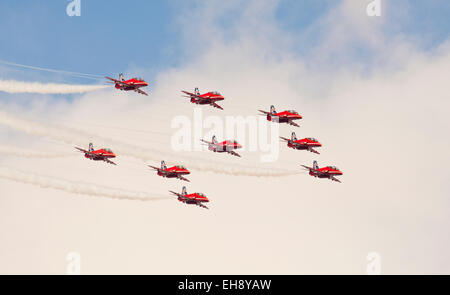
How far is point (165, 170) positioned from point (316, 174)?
3344 centimetres

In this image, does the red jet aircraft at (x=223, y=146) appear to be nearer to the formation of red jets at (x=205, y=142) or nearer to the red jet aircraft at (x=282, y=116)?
the formation of red jets at (x=205, y=142)

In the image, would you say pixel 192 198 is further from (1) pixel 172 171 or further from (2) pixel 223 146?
(2) pixel 223 146

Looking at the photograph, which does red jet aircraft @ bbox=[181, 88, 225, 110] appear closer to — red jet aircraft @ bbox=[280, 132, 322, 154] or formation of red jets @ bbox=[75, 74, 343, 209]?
formation of red jets @ bbox=[75, 74, 343, 209]

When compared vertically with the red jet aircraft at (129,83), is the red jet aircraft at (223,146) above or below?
below

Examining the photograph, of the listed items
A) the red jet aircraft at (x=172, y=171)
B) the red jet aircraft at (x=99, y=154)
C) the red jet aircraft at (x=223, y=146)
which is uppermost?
the red jet aircraft at (x=223, y=146)

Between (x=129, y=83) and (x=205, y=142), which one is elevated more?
(x=129, y=83)

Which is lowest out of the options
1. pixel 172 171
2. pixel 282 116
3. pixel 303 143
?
pixel 172 171

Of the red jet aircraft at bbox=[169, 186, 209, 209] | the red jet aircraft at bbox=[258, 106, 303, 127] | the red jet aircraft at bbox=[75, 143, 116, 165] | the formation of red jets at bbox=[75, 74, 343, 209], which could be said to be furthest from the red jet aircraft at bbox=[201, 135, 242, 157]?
the red jet aircraft at bbox=[75, 143, 116, 165]

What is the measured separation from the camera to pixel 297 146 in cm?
16750

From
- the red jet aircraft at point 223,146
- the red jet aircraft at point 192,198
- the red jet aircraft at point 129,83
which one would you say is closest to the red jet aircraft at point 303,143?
the red jet aircraft at point 223,146

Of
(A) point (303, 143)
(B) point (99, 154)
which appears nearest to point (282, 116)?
(A) point (303, 143)
